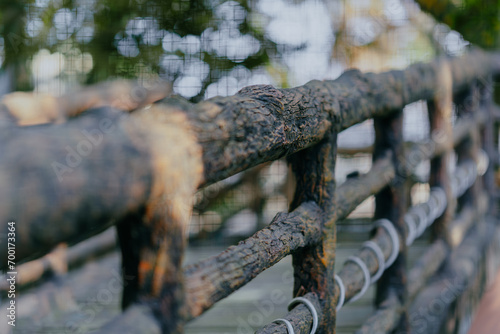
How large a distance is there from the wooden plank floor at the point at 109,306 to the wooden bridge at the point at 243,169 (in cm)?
4

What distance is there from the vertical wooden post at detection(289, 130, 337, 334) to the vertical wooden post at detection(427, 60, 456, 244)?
0.88m

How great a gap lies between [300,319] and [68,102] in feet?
2.99

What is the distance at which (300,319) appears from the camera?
914mm

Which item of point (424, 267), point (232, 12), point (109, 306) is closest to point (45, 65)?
point (232, 12)

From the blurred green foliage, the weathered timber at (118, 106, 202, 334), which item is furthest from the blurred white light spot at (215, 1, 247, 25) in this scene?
the weathered timber at (118, 106, 202, 334)

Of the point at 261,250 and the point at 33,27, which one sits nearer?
the point at 261,250

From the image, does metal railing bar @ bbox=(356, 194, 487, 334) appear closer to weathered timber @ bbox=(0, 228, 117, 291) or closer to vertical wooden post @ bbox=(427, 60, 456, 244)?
vertical wooden post @ bbox=(427, 60, 456, 244)

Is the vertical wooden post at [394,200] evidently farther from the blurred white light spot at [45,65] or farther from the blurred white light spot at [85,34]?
the blurred white light spot at [45,65]

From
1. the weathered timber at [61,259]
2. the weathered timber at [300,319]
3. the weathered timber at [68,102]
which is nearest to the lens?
the weathered timber at [300,319]

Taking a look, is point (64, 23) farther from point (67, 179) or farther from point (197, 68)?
point (67, 179)

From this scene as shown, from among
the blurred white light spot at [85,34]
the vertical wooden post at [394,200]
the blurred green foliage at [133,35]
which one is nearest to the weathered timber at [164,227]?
the vertical wooden post at [394,200]

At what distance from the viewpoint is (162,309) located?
1.86 feet

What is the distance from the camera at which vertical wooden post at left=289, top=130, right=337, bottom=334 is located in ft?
3.32

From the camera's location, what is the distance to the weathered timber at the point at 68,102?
97 cm
